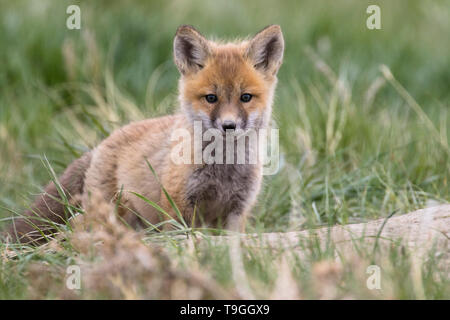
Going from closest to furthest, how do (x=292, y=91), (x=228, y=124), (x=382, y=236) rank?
1. (x=382, y=236)
2. (x=228, y=124)
3. (x=292, y=91)

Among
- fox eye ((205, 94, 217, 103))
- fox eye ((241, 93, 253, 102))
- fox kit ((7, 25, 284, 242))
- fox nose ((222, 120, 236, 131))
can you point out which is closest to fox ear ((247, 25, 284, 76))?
fox kit ((7, 25, 284, 242))

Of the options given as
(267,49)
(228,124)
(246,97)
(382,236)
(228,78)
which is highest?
(267,49)

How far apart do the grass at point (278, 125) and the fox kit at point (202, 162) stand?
450 millimetres

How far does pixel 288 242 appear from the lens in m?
3.35

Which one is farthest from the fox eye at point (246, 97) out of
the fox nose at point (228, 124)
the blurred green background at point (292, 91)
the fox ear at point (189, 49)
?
the blurred green background at point (292, 91)

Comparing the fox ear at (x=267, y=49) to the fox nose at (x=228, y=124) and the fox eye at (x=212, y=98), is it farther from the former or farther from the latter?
the fox nose at (x=228, y=124)

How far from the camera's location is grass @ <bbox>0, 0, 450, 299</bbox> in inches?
115

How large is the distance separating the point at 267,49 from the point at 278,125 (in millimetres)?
1723

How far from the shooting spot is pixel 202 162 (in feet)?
14.3

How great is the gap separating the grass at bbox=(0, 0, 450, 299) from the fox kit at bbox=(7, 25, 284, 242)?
17.7 inches

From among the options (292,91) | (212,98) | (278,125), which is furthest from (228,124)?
(292,91)

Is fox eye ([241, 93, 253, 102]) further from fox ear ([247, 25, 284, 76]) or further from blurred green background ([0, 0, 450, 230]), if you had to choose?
blurred green background ([0, 0, 450, 230])

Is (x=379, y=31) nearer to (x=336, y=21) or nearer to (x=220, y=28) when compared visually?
(x=336, y=21)

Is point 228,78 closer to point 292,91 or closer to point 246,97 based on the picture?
point 246,97
